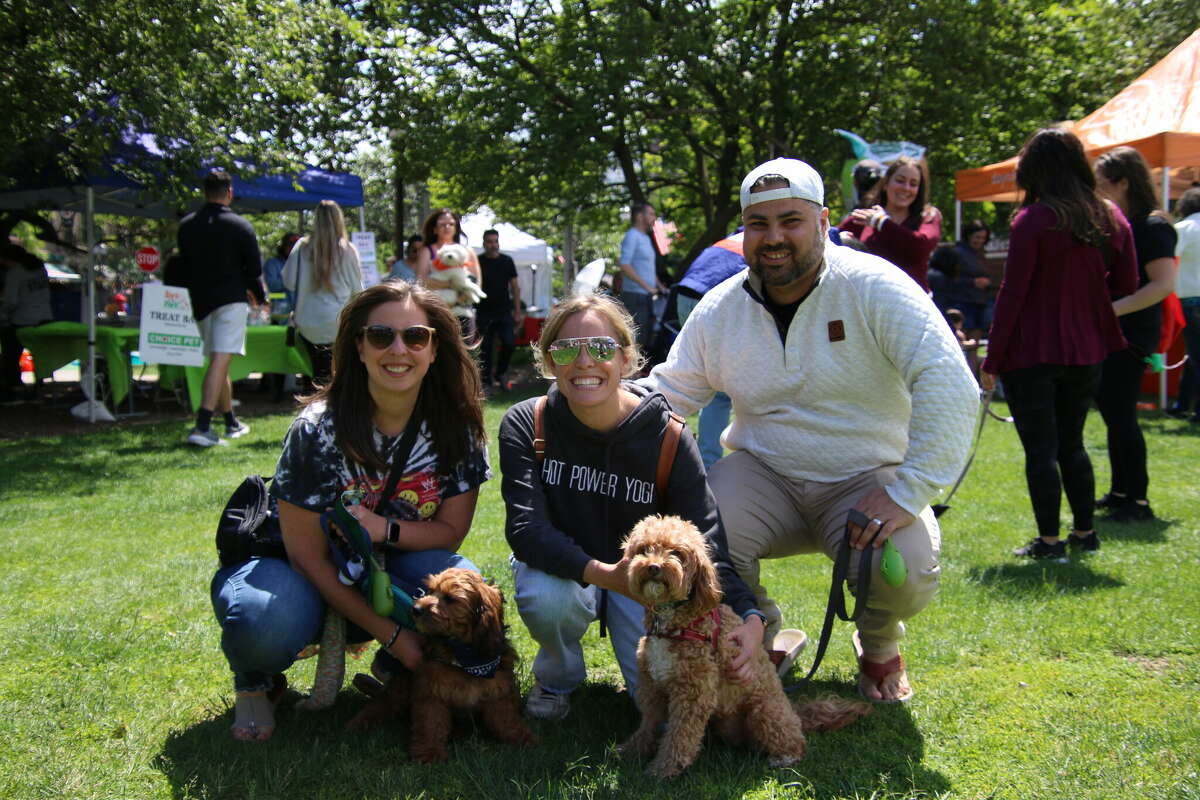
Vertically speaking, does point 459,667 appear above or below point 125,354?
below

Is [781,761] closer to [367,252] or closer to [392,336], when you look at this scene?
[392,336]

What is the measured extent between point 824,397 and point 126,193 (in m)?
12.5

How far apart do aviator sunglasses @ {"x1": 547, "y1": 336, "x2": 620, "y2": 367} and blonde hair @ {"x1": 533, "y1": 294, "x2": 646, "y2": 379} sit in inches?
3.0

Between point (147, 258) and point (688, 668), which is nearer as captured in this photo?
point (688, 668)

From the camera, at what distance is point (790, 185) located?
3.13m

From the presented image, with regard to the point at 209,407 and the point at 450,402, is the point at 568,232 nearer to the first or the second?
the point at 209,407

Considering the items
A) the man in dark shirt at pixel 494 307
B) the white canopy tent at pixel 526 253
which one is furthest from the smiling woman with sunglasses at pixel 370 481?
the white canopy tent at pixel 526 253

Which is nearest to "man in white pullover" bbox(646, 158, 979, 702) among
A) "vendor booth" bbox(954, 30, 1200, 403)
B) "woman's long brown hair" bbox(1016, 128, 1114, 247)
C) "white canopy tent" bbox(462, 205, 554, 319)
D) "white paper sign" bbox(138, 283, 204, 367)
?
"woman's long brown hair" bbox(1016, 128, 1114, 247)

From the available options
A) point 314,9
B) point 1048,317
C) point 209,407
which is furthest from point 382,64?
point 1048,317

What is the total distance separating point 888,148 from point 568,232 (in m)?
8.50

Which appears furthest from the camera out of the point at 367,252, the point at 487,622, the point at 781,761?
the point at 367,252

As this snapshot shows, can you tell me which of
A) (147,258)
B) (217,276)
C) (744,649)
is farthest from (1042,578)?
(147,258)

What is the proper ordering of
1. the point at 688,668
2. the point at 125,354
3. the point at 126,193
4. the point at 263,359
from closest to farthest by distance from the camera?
the point at 688,668
the point at 125,354
the point at 263,359
the point at 126,193

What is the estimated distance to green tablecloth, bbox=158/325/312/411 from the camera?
1072 centimetres
